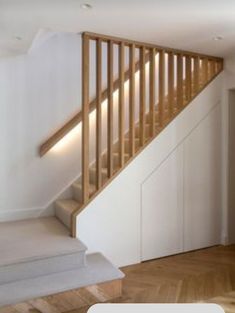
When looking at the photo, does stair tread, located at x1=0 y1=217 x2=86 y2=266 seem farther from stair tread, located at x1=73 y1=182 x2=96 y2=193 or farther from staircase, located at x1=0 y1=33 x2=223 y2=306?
Answer: stair tread, located at x1=73 y1=182 x2=96 y2=193

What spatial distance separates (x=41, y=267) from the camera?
264 centimetres

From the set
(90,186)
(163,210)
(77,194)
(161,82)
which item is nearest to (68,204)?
(77,194)

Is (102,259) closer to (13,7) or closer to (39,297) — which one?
(39,297)

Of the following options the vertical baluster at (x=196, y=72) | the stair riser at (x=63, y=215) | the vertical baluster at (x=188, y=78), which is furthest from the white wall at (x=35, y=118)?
the vertical baluster at (x=196, y=72)

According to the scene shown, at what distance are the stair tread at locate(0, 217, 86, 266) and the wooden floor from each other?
15.4 inches

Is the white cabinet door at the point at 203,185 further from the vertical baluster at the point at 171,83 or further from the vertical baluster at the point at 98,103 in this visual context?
the vertical baluster at the point at 98,103

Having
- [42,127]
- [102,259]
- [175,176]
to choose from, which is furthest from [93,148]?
[102,259]

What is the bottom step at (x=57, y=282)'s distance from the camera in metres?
2.33

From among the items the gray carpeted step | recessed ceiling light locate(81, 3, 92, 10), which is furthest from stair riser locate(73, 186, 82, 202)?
recessed ceiling light locate(81, 3, 92, 10)

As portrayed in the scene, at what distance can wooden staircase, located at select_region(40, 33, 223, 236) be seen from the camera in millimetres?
3105

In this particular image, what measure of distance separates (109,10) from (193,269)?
9.01 ft

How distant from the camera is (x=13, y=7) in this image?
2273 millimetres

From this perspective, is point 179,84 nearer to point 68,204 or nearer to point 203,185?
point 203,185

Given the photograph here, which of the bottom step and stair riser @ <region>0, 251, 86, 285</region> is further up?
stair riser @ <region>0, 251, 86, 285</region>
